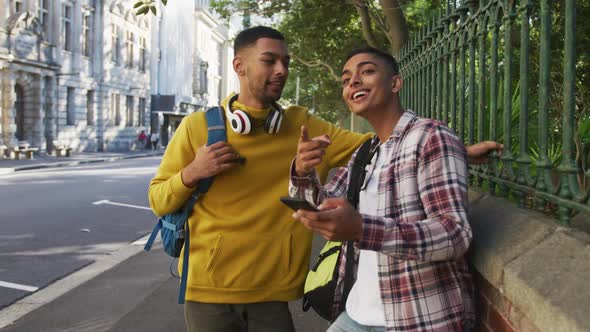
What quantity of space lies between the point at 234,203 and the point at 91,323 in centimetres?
295

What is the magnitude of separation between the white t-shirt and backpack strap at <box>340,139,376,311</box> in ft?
0.13

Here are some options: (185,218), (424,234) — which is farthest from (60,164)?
(424,234)

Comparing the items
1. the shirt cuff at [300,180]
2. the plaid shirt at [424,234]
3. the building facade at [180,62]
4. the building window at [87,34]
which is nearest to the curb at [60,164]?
the building window at [87,34]

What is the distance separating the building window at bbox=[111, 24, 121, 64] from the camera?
1697 inches

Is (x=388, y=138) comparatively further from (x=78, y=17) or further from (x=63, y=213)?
(x=78, y=17)

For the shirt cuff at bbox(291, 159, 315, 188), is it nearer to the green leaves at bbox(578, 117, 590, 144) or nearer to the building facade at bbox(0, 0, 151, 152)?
the green leaves at bbox(578, 117, 590, 144)

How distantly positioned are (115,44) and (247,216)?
42.9 metres

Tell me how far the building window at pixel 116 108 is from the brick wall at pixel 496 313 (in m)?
43.1

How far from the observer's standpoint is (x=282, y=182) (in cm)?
303

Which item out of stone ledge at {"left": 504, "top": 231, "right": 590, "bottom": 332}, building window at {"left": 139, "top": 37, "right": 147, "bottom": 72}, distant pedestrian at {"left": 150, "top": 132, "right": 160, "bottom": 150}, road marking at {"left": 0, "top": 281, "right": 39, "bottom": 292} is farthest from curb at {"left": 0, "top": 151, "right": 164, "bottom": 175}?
stone ledge at {"left": 504, "top": 231, "right": 590, "bottom": 332}

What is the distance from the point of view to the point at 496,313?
2174mm

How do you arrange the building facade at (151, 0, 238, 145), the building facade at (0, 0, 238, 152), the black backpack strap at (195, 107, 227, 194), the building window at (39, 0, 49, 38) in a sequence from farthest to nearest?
the building facade at (151, 0, 238, 145), the building window at (39, 0, 49, 38), the building facade at (0, 0, 238, 152), the black backpack strap at (195, 107, 227, 194)

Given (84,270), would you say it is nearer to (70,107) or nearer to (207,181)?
(207,181)

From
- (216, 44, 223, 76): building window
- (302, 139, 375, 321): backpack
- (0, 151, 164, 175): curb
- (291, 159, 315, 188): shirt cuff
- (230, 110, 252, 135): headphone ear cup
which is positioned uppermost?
(216, 44, 223, 76): building window
